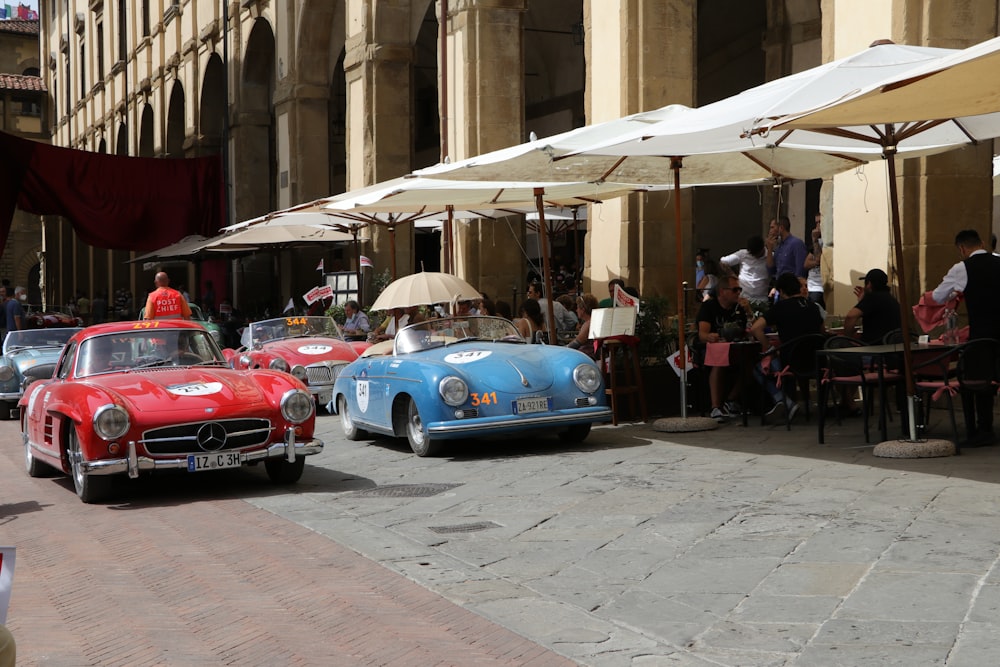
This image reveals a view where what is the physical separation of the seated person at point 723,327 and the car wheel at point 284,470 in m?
4.10

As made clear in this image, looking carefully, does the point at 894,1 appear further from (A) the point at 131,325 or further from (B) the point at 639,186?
(A) the point at 131,325

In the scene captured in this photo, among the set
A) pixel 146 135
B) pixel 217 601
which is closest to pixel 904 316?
pixel 217 601

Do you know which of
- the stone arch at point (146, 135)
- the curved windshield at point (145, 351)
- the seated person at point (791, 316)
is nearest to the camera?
the curved windshield at point (145, 351)

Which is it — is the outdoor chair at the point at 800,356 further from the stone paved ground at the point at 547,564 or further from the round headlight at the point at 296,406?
the round headlight at the point at 296,406

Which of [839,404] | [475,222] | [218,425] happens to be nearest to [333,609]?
[218,425]

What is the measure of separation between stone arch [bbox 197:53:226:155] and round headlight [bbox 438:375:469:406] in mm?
26324

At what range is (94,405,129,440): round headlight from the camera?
7590 millimetres

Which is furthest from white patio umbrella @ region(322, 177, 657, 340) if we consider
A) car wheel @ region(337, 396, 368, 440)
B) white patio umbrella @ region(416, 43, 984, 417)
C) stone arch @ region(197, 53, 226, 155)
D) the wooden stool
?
stone arch @ region(197, 53, 226, 155)

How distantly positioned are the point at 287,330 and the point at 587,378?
600cm

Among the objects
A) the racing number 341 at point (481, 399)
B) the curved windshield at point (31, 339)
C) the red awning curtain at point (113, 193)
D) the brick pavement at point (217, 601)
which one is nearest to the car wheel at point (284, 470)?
the brick pavement at point (217, 601)

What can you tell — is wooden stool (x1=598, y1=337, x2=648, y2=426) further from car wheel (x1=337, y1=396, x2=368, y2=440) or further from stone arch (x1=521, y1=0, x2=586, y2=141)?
stone arch (x1=521, y1=0, x2=586, y2=141)

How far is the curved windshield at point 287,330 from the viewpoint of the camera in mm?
14383

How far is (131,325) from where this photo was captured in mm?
9195

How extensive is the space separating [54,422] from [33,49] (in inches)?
2779
